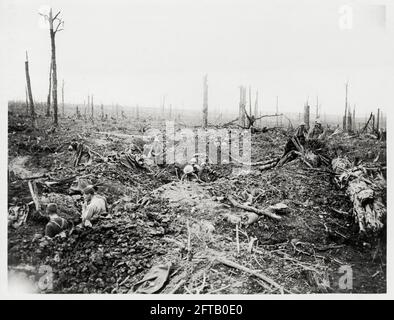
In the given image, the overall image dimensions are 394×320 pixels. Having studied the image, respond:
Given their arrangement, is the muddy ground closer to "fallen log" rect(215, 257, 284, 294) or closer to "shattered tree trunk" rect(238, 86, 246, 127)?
"fallen log" rect(215, 257, 284, 294)

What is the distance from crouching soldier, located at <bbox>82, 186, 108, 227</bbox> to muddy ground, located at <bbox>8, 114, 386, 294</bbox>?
0.39 ft

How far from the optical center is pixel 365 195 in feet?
15.9

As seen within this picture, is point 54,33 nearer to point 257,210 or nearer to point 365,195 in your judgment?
point 257,210

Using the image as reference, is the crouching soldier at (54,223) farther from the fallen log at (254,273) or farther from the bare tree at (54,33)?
the fallen log at (254,273)

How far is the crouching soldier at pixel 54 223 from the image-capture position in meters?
4.61

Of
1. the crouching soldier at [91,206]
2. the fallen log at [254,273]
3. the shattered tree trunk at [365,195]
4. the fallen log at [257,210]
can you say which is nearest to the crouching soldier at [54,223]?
the crouching soldier at [91,206]

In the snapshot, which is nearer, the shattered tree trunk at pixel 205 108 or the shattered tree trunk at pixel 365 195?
the shattered tree trunk at pixel 365 195

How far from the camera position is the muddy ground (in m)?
4.57

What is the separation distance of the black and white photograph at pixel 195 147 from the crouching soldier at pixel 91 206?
1.1 inches

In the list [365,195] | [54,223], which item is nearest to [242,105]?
[365,195]

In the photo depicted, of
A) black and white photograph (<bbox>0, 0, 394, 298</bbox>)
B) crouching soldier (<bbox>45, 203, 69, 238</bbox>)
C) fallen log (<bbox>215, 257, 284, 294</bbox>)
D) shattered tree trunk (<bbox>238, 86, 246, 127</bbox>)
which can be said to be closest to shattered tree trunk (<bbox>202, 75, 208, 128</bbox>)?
black and white photograph (<bbox>0, 0, 394, 298</bbox>)

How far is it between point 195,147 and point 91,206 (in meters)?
1.73

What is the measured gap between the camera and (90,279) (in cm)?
453

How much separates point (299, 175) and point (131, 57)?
309 cm
